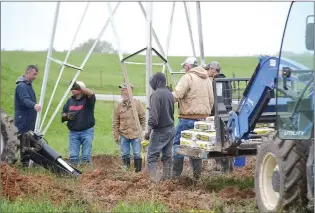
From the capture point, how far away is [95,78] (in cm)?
3609

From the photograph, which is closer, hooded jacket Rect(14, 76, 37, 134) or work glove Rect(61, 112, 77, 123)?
hooded jacket Rect(14, 76, 37, 134)

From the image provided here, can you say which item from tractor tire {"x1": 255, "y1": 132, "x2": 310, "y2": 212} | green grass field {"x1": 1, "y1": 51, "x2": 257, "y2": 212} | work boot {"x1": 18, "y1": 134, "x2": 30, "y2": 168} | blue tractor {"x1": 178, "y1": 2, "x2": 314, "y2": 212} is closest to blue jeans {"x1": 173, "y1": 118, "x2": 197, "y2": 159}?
blue tractor {"x1": 178, "y1": 2, "x2": 314, "y2": 212}

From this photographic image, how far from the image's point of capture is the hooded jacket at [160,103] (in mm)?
9977

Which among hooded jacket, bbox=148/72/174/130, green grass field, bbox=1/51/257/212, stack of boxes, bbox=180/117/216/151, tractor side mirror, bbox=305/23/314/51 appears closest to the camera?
tractor side mirror, bbox=305/23/314/51

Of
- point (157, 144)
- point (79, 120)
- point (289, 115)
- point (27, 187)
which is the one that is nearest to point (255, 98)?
point (289, 115)

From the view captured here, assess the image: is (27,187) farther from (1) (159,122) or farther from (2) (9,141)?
(1) (159,122)

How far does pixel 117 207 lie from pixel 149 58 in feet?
13.8

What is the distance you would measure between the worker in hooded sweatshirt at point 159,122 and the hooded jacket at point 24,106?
2.78m

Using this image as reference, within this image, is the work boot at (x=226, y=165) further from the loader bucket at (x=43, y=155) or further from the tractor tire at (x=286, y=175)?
the tractor tire at (x=286, y=175)

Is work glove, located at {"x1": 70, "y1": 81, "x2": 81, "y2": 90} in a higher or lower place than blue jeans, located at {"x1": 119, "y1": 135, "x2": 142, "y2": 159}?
higher

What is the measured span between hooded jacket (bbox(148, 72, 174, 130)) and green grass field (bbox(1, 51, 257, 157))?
14.7 feet

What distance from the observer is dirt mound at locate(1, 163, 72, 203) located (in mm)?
8305

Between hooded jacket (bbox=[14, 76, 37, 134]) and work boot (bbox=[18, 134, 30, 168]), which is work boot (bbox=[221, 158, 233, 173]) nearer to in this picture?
work boot (bbox=[18, 134, 30, 168])

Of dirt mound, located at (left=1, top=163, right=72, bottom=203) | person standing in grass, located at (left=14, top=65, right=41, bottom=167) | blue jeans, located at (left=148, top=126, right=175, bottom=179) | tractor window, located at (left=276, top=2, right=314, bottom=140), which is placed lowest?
dirt mound, located at (left=1, top=163, right=72, bottom=203)
